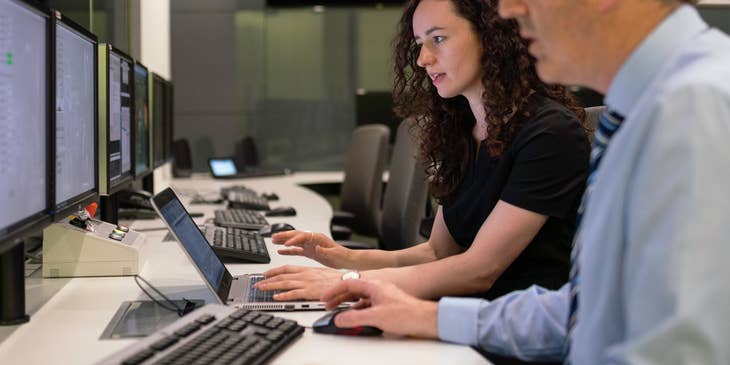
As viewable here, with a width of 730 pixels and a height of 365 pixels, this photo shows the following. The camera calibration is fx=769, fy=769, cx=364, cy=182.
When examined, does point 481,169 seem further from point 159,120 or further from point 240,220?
point 159,120

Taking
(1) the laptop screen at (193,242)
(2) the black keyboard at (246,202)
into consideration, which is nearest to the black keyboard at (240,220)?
(2) the black keyboard at (246,202)

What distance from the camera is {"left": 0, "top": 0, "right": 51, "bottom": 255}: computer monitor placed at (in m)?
1.14

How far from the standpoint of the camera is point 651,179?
72 centimetres

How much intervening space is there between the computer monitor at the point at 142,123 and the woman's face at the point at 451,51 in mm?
1212

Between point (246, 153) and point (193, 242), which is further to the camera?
point (246, 153)

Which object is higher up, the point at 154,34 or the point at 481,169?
the point at 154,34

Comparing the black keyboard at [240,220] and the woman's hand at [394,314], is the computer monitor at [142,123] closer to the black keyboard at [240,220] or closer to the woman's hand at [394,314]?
the black keyboard at [240,220]

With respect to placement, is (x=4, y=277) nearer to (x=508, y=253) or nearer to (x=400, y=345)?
(x=400, y=345)

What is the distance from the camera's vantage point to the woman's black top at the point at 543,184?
5.05 feet

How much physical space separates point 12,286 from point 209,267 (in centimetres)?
34

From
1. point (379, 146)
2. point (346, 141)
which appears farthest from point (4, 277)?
point (346, 141)

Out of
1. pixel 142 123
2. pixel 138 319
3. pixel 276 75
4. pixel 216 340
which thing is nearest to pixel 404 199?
pixel 142 123

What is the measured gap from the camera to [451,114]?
6.29 feet

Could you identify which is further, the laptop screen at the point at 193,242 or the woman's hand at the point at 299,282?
the woman's hand at the point at 299,282
